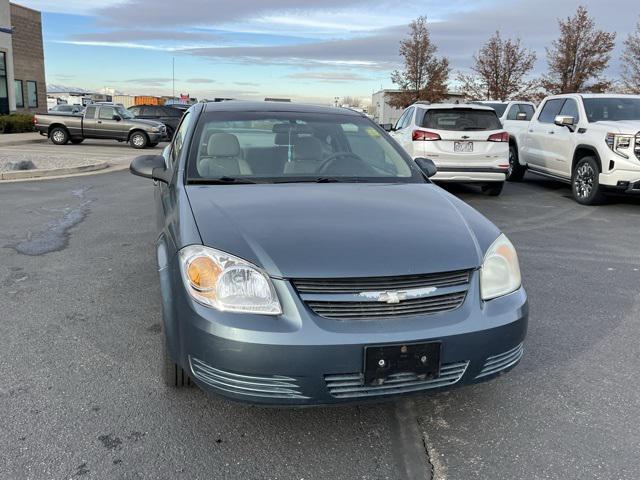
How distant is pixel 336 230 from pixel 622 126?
25.6 feet

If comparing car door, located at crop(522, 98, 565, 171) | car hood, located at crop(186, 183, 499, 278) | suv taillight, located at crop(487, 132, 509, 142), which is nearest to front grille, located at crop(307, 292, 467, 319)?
car hood, located at crop(186, 183, 499, 278)

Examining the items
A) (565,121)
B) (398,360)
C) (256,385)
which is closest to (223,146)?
(256,385)

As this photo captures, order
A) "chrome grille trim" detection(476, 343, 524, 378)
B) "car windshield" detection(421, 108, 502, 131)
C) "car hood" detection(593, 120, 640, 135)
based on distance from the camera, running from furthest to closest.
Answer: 1. "car windshield" detection(421, 108, 502, 131)
2. "car hood" detection(593, 120, 640, 135)
3. "chrome grille trim" detection(476, 343, 524, 378)

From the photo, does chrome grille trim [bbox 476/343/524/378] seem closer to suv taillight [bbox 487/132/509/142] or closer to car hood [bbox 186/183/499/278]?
car hood [bbox 186/183/499/278]

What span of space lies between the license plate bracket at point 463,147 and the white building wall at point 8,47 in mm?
30927

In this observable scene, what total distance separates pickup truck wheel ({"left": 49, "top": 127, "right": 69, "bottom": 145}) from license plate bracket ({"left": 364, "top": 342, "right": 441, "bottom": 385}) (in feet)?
72.8

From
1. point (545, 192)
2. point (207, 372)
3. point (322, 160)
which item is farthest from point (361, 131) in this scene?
point (545, 192)

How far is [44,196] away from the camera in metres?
9.77

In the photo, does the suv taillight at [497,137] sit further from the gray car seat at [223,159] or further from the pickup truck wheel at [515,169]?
the gray car seat at [223,159]

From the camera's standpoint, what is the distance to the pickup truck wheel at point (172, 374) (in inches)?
119

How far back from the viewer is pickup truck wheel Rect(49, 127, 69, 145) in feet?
71.3

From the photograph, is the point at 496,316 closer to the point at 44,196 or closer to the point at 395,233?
the point at 395,233

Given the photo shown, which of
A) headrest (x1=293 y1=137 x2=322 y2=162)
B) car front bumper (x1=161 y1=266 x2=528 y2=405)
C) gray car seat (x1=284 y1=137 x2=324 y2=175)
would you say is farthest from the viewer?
headrest (x1=293 y1=137 x2=322 y2=162)

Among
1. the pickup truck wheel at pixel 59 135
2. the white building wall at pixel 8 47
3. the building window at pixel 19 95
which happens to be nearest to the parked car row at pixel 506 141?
the pickup truck wheel at pixel 59 135
